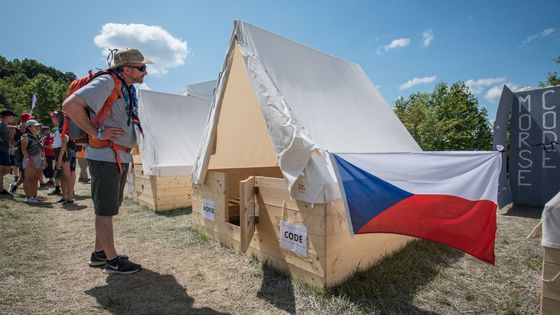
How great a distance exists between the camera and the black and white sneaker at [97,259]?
9.84 feet

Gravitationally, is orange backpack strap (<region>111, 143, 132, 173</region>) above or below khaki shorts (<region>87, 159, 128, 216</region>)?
above

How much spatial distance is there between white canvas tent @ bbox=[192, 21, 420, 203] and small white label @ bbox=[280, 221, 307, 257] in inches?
12.0

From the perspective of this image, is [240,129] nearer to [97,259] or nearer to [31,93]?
[97,259]

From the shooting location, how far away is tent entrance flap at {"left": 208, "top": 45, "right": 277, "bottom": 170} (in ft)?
12.0

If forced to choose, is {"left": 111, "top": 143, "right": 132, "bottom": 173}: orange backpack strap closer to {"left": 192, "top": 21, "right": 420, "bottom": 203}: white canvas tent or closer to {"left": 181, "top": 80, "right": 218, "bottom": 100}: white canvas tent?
{"left": 192, "top": 21, "right": 420, "bottom": 203}: white canvas tent

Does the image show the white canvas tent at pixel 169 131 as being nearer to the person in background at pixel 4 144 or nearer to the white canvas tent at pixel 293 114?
the white canvas tent at pixel 293 114

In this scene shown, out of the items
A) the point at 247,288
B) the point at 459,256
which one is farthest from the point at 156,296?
the point at 459,256

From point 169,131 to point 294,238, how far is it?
4.79 m

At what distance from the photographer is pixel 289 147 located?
8.34 ft

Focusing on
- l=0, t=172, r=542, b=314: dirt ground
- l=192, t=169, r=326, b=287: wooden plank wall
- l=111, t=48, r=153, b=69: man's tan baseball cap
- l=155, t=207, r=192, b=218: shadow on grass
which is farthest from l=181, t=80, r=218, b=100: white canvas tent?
l=111, t=48, r=153, b=69: man's tan baseball cap

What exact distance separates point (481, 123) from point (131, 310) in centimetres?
2390

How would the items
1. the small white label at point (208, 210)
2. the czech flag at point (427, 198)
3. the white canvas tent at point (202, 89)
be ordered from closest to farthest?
the czech flag at point (427, 198), the small white label at point (208, 210), the white canvas tent at point (202, 89)

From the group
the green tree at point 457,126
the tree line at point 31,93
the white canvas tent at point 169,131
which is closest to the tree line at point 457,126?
the green tree at point 457,126

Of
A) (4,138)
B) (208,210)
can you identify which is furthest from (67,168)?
(208,210)
